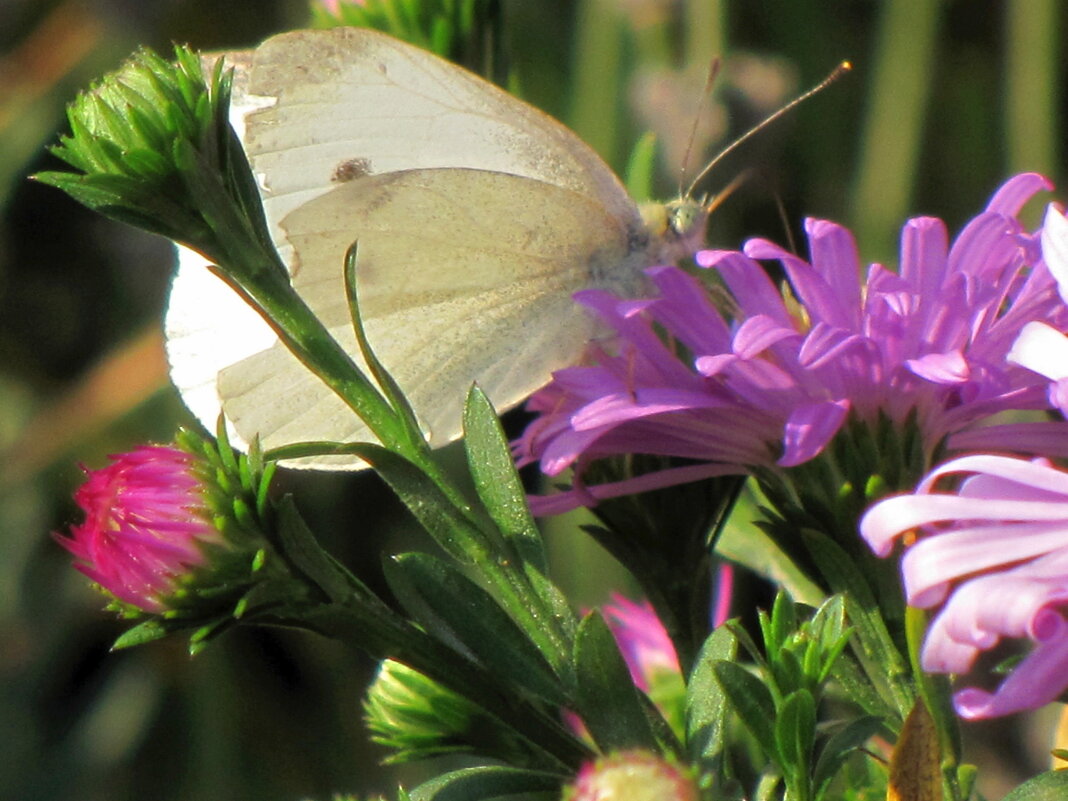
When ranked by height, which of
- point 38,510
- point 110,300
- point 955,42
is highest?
point 955,42

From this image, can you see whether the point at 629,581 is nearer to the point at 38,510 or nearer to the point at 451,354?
the point at 38,510

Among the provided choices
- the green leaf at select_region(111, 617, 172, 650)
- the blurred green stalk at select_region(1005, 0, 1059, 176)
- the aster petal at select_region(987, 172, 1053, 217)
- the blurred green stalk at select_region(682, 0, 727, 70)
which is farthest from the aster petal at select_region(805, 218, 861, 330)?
the blurred green stalk at select_region(1005, 0, 1059, 176)

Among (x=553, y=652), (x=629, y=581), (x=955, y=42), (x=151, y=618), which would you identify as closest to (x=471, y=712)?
(x=553, y=652)

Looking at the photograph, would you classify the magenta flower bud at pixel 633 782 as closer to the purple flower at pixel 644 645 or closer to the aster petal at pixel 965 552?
the aster petal at pixel 965 552

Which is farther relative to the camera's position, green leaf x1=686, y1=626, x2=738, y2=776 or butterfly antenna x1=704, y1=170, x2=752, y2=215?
butterfly antenna x1=704, y1=170, x2=752, y2=215

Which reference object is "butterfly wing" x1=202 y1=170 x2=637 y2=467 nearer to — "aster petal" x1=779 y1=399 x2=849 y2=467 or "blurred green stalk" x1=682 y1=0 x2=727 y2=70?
"aster petal" x1=779 y1=399 x2=849 y2=467

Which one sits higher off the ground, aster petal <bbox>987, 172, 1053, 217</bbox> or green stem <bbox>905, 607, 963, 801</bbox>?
aster petal <bbox>987, 172, 1053, 217</bbox>

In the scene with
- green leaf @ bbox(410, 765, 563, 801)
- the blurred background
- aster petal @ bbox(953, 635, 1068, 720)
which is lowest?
the blurred background
